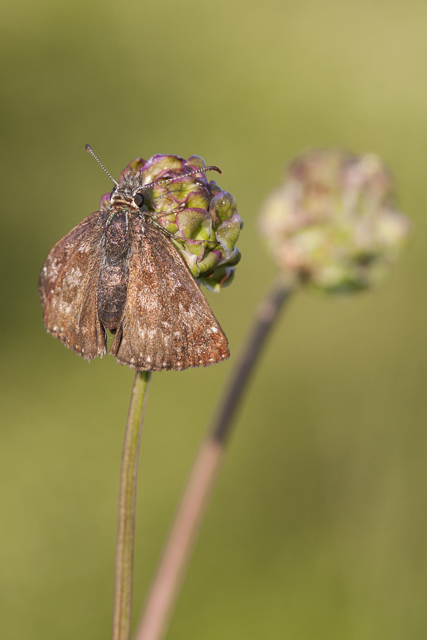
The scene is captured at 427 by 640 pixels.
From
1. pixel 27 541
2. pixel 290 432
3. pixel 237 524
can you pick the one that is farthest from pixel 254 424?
pixel 27 541

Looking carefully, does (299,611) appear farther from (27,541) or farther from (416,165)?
(416,165)

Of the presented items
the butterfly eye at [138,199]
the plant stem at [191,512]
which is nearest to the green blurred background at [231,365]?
the plant stem at [191,512]

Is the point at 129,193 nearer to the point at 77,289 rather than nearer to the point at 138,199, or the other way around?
the point at 138,199

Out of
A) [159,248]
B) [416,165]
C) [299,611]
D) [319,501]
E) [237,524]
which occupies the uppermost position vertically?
[416,165]

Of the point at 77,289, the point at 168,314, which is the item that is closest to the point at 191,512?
the point at 168,314

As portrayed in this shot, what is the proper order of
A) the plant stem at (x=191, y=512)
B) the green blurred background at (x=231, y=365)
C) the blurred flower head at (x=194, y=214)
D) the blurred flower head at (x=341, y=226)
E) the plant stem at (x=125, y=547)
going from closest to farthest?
the plant stem at (x=125, y=547)
the plant stem at (x=191, y=512)
the blurred flower head at (x=194, y=214)
the blurred flower head at (x=341, y=226)
the green blurred background at (x=231, y=365)

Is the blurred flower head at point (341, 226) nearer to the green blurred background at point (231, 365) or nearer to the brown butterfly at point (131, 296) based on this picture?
the brown butterfly at point (131, 296)

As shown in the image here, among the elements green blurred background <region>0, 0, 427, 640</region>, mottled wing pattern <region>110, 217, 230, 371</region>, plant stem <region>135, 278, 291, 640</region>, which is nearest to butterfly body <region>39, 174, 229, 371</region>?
mottled wing pattern <region>110, 217, 230, 371</region>
